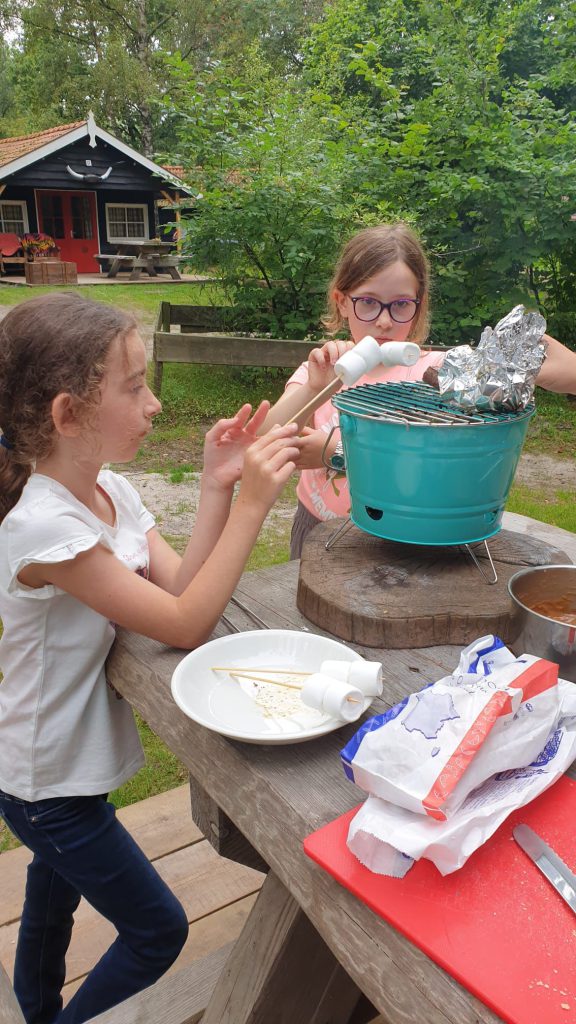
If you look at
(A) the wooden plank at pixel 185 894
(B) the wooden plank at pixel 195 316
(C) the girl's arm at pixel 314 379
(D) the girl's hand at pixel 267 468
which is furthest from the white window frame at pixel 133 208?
(D) the girl's hand at pixel 267 468

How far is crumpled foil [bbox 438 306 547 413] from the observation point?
4.81ft

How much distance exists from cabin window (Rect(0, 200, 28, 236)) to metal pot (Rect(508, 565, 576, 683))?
72.9ft

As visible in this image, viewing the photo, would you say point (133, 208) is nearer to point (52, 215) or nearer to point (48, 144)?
point (52, 215)

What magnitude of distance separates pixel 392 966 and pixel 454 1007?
8 cm

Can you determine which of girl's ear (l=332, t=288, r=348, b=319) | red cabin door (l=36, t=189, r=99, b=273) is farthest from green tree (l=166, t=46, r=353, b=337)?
red cabin door (l=36, t=189, r=99, b=273)

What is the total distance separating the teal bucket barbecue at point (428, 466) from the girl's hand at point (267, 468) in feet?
0.60

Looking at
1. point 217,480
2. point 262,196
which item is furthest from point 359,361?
point 262,196

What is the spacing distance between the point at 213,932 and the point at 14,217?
864 inches

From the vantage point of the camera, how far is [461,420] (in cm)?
142

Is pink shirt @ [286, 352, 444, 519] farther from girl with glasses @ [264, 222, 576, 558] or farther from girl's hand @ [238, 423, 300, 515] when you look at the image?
girl's hand @ [238, 423, 300, 515]

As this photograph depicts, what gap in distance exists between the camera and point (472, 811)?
0.82 m

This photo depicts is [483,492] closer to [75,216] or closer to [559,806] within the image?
[559,806]

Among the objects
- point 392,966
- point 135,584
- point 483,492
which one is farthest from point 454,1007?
point 483,492

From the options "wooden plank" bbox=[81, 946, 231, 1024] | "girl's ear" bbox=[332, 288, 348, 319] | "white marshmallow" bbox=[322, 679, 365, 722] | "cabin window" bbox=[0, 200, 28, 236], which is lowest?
"wooden plank" bbox=[81, 946, 231, 1024]
